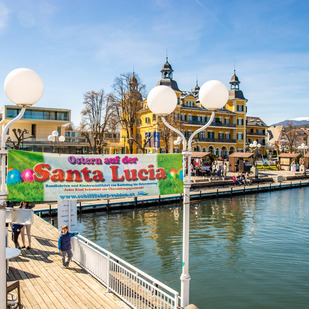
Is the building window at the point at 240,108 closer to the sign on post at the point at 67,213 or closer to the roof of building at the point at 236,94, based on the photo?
the roof of building at the point at 236,94

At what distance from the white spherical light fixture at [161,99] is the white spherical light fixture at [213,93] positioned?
2.08 ft

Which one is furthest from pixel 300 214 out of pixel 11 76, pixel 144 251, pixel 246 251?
pixel 11 76

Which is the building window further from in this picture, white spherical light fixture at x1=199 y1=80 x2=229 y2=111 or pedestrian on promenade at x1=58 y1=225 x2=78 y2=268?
white spherical light fixture at x1=199 y1=80 x2=229 y2=111

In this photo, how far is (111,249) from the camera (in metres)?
15.8

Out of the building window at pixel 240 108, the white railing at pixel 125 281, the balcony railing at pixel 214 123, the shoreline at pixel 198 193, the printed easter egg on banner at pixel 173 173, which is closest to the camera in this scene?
the white railing at pixel 125 281

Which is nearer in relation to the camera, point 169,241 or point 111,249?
point 111,249

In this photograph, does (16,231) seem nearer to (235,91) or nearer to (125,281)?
(125,281)

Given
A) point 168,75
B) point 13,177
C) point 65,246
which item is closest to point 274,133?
point 168,75

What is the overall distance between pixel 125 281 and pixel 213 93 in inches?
202

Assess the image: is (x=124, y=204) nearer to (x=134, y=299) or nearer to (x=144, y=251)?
(x=144, y=251)

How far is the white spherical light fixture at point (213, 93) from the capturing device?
618 cm

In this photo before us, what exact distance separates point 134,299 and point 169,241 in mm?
9931

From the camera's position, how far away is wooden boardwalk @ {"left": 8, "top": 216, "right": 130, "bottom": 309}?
24.6 ft

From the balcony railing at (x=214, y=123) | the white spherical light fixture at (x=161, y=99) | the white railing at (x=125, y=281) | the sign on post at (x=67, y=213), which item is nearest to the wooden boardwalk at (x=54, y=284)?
Result: the white railing at (x=125, y=281)
